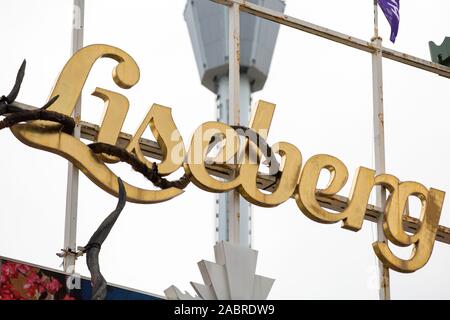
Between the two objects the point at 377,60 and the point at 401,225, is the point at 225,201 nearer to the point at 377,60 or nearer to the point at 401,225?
the point at 377,60

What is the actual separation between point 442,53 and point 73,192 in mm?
5704

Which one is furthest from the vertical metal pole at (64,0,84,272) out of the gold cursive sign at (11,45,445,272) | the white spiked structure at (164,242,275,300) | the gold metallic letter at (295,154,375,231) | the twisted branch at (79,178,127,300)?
the gold metallic letter at (295,154,375,231)

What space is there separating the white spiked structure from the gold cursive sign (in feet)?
3.92

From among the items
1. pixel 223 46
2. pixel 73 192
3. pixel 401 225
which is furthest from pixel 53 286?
pixel 223 46

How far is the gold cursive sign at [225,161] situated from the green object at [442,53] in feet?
6.98

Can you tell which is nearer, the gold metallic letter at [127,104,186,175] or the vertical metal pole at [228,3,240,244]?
the gold metallic letter at [127,104,186,175]

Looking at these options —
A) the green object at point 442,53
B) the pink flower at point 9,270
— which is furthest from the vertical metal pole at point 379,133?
the pink flower at point 9,270

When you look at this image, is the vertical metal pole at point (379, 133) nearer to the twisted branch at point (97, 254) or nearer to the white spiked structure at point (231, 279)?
the white spiked structure at point (231, 279)

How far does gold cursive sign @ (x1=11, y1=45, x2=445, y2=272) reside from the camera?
634 inches

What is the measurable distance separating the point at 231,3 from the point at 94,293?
15.5ft

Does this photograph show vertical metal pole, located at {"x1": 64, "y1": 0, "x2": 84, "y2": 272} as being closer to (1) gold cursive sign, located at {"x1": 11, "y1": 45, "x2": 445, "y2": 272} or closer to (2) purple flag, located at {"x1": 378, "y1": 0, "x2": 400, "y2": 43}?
(1) gold cursive sign, located at {"x1": 11, "y1": 45, "x2": 445, "y2": 272}

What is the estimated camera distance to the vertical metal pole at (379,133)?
17.6 m

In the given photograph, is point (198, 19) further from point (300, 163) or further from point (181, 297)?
point (181, 297)
